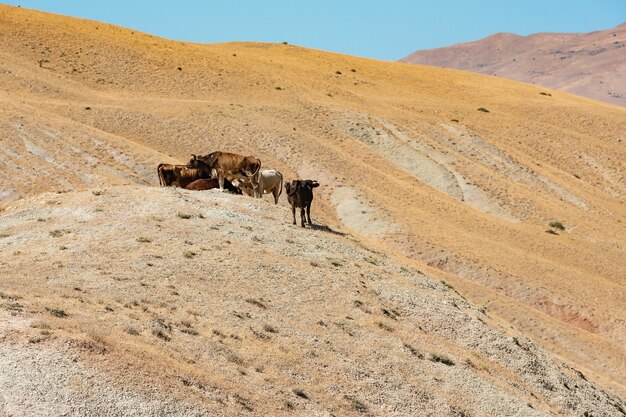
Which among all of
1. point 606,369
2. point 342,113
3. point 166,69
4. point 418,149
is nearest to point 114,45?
point 166,69

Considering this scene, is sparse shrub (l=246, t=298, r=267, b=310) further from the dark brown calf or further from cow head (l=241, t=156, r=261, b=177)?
the dark brown calf

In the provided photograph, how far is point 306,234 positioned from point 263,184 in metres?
6.17

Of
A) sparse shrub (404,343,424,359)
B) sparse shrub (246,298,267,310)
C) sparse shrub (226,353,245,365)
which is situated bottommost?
sparse shrub (404,343,424,359)

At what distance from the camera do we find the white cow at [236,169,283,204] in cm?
3447

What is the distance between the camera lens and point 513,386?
2280 cm

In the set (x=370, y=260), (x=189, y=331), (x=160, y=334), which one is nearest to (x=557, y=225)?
(x=370, y=260)

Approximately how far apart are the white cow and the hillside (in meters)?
3.16

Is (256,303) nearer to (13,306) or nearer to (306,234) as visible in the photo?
(13,306)

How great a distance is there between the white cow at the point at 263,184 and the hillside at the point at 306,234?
3.16 m

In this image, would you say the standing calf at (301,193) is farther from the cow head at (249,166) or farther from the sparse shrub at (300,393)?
the sparse shrub at (300,393)

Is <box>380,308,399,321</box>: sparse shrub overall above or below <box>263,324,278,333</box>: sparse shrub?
below

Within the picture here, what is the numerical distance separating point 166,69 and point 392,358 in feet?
166

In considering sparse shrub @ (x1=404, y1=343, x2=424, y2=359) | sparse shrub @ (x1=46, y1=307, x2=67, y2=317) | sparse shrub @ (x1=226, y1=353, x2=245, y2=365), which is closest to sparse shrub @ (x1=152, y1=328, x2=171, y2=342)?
sparse shrub @ (x1=226, y1=353, x2=245, y2=365)

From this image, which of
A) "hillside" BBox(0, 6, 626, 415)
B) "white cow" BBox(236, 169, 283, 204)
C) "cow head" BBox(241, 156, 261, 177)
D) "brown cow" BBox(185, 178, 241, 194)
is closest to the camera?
"hillside" BBox(0, 6, 626, 415)
